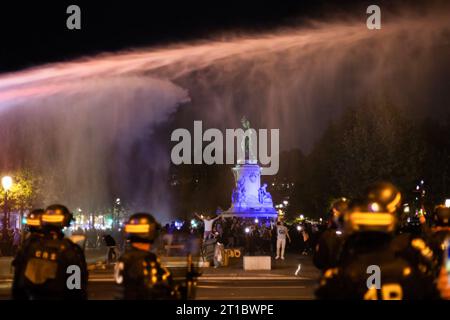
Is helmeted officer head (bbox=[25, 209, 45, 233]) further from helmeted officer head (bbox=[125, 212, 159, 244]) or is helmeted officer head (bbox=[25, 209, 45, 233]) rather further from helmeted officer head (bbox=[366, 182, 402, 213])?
helmeted officer head (bbox=[366, 182, 402, 213])

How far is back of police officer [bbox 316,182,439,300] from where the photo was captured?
6406mm

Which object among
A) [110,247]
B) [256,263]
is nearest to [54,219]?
[256,263]

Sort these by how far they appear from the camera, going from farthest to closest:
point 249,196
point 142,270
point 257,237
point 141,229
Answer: point 249,196
point 257,237
point 141,229
point 142,270

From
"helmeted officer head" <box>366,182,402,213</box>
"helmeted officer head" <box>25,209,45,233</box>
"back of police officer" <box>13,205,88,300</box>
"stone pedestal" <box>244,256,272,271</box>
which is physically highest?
"helmeted officer head" <box>366,182,402,213</box>

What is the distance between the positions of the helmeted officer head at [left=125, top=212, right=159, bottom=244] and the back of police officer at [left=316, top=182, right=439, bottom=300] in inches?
88.4

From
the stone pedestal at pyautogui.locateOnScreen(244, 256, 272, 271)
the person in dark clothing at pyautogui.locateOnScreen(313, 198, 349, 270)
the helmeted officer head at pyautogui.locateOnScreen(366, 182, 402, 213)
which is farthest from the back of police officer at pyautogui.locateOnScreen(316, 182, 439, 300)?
the stone pedestal at pyautogui.locateOnScreen(244, 256, 272, 271)

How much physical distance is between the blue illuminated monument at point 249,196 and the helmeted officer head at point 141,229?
63.5 metres

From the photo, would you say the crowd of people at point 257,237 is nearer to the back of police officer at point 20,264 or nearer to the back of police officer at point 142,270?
the back of police officer at point 20,264

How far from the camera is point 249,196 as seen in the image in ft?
240

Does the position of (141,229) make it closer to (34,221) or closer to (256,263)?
(34,221)

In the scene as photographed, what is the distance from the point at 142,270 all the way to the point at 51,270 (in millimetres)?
1619

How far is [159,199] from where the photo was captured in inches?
3314

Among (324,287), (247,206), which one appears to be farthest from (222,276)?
(247,206)

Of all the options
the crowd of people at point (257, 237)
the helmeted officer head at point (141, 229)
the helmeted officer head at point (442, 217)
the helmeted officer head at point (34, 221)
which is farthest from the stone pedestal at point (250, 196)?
the helmeted officer head at point (141, 229)
